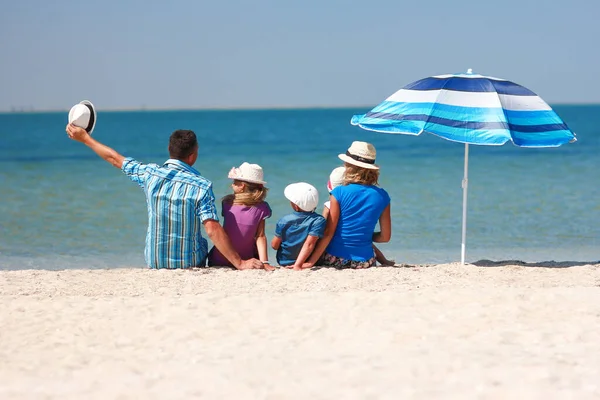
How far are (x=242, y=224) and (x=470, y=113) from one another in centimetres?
187

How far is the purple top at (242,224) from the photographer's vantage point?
586 centimetres

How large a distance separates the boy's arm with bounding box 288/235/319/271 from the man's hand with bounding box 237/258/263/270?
0.26 meters

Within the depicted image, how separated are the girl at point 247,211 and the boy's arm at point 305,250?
188mm

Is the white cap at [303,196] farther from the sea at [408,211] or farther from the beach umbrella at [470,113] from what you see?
the sea at [408,211]

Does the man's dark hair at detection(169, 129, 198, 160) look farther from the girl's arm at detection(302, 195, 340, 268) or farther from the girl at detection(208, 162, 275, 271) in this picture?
the girl's arm at detection(302, 195, 340, 268)

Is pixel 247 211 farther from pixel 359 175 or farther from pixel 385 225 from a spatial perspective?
pixel 385 225

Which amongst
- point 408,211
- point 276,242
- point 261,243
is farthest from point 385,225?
point 408,211

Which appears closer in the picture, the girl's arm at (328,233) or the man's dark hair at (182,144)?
the man's dark hair at (182,144)

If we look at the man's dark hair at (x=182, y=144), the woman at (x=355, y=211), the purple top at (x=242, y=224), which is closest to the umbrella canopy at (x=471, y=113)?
the woman at (x=355, y=211)

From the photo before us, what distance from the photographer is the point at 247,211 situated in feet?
19.3

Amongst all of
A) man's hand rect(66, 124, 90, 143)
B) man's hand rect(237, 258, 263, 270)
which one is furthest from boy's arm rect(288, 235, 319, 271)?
man's hand rect(66, 124, 90, 143)

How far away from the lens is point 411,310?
186 inches

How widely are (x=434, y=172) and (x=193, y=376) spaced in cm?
1684

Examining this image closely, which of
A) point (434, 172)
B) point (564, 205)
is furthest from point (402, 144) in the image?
point (564, 205)
